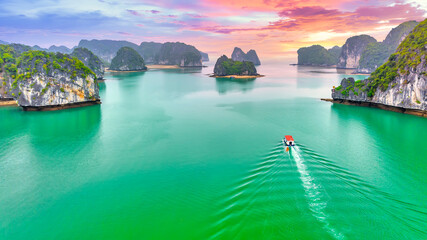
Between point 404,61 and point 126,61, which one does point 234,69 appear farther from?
point 404,61

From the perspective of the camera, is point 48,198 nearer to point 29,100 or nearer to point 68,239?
point 68,239

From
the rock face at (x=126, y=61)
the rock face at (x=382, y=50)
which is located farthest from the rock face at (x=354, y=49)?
the rock face at (x=126, y=61)

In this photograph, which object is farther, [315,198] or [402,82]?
[402,82]

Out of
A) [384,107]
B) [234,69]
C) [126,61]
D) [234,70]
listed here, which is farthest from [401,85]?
[126,61]

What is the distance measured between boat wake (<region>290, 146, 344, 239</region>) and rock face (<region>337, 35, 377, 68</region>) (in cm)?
20907

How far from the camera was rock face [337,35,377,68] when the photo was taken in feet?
597

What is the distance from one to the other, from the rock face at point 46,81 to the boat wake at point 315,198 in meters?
43.2

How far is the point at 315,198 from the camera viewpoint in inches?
558

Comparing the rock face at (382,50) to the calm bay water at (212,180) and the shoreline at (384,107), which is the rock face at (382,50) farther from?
the calm bay water at (212,180)

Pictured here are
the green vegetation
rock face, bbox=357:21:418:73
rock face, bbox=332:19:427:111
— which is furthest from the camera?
rock face, bbox=357:21:418:73

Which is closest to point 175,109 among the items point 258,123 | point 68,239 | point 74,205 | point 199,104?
point 199,104

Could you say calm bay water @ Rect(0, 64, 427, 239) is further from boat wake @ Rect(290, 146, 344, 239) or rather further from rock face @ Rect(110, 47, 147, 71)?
rock face @ Rect(110, 47, 147, 71)

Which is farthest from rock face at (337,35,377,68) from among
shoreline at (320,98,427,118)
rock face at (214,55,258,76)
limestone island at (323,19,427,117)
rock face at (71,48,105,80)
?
rock face at (71,48,105,80)

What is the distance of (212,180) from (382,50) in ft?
562
